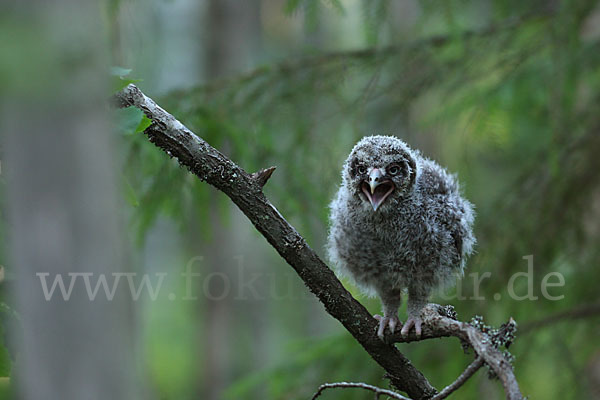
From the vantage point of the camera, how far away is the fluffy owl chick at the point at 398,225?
2.54 meters

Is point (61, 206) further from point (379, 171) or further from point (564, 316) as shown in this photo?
point (564, 316)

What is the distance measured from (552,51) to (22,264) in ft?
11.4

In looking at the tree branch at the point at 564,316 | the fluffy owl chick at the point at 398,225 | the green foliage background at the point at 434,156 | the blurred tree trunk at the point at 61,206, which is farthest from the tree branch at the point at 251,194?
the tree branch at the point at 564,316

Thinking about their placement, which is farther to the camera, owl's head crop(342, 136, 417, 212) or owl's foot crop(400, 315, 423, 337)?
owl's head crop(342, 136, 417, 212)

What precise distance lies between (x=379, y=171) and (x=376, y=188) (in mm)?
140

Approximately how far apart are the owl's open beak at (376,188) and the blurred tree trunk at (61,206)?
48.8 inches

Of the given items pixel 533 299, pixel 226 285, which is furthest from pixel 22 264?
pixel 226 285

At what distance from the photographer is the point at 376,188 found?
2.60 m

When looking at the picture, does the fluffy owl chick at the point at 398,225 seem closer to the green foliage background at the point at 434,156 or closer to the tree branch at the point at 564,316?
the green foliage background at the point at 434,156

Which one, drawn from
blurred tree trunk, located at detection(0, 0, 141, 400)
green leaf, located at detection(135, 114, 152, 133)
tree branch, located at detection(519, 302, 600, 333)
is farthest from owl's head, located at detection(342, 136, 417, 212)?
tree branch, located at detection(519, 302, 600, 333)

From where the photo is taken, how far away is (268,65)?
4160 mm

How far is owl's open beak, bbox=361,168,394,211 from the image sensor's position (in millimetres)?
2461

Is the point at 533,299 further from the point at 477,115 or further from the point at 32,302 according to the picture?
the point at 32,302

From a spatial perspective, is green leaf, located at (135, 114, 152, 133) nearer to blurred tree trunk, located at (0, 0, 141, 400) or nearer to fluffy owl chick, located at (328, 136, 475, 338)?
blurred tree trunk, located at (0, 0, 141, 400)
